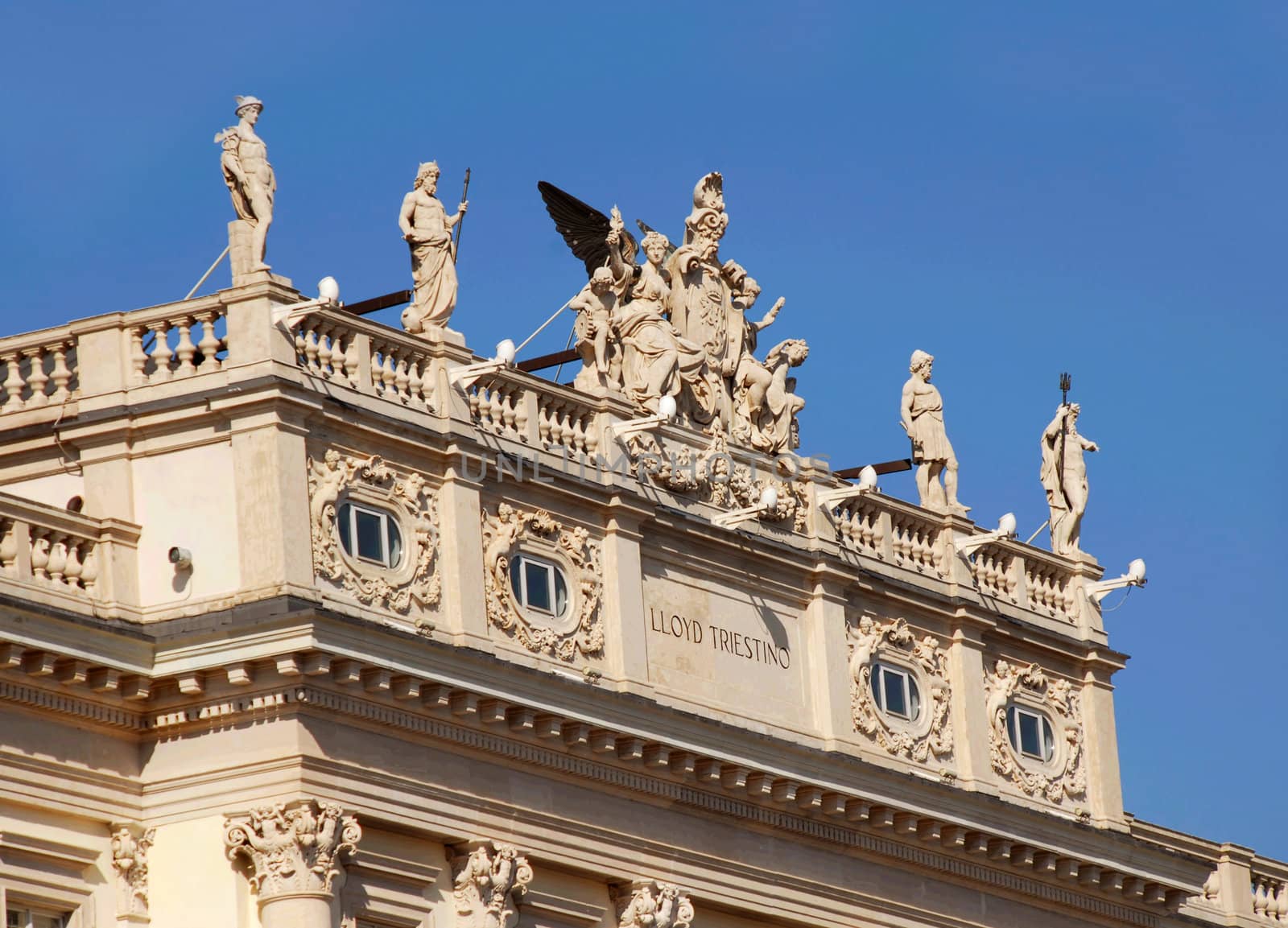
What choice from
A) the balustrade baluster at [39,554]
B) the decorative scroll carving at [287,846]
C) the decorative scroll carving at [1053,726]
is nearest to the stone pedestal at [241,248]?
the balustrade baluster at [39,554]

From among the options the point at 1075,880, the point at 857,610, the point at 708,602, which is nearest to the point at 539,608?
the point at 708,602

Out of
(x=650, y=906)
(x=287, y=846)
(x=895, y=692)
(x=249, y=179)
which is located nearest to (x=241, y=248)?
(x=249, y=179)

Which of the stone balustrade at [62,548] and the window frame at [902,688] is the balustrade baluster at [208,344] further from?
the window frame at [902,688]

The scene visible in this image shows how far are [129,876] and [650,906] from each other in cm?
708

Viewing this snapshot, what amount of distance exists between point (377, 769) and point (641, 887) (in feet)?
15.6

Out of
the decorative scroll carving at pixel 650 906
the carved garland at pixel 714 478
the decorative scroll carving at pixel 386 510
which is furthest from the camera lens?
the carved garland at pixel 714 478

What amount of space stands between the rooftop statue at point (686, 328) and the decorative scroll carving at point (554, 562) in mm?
2639

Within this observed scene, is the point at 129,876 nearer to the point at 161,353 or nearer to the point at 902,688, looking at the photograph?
the point at 161,353

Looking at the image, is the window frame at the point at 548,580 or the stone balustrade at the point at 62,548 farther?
the window frame at the point at 548,580

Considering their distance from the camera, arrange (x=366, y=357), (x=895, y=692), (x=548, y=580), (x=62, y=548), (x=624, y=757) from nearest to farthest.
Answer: (x=62, y=548)
(x=366, y=357)
(x=624, y=757)
(x=548, y=580)
(x=895, y=692)

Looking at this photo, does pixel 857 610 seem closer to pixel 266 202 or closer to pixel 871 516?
pixel 871 516

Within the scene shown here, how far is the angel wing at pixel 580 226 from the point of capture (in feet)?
167

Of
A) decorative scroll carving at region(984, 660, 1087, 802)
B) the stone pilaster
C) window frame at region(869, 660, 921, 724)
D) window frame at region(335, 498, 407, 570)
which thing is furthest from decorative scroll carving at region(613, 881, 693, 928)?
decorative scroll carving at region(984, 660, 1087, 802)

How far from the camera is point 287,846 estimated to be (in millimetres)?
42281
